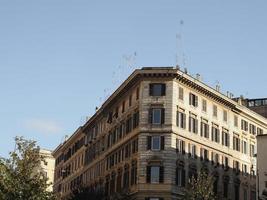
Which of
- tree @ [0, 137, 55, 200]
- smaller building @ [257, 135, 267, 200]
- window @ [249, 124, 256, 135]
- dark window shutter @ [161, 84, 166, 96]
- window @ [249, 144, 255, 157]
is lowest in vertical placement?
tree @ [0, 137, 55, 200]

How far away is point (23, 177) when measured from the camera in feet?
152

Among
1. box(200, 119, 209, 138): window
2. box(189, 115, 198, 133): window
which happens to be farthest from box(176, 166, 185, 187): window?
box(200, 119, 209, 138): window

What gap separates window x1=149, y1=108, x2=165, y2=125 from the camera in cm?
6968

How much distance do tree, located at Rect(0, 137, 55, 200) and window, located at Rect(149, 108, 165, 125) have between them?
23.8 metres

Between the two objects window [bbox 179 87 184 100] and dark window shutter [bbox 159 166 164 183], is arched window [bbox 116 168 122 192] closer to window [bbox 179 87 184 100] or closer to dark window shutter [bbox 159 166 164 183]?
dark window shutter [bbox 159 166 164 183]

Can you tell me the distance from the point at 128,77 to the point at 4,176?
99.2ft

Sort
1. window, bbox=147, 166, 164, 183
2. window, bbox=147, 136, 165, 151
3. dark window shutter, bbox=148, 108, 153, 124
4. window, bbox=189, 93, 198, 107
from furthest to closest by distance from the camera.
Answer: window, bbox=189, 93, 198, 107, dark window shutter, bbox=148, 108, 153, 124, window, bbox=147, 136, 165, 151, window, bbox=147, 166, 164, 183

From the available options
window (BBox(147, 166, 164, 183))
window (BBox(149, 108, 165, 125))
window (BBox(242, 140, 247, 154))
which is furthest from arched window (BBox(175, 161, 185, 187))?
window (BBox(242, 140, 247, 154))

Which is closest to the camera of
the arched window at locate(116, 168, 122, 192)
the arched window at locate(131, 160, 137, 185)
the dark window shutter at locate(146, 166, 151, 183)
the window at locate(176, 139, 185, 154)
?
the dark window shutter at locate(146, 166, 151, 183)

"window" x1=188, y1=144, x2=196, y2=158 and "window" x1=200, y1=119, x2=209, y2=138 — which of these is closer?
"window" x1=188, y1=144, x2=196, y2=158

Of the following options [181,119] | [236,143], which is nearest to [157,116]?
[181,119]

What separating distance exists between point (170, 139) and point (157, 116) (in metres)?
3.31

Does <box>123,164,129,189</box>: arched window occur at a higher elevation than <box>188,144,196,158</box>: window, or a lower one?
lower

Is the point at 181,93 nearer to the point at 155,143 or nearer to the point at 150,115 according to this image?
the point at 150,115
